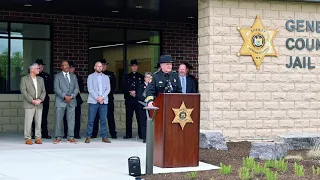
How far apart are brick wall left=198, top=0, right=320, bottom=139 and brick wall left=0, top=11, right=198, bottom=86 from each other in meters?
6.14

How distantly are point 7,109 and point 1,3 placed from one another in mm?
3268

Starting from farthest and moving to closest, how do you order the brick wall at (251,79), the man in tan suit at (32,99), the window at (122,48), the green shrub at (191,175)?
the window at (122,48)
the brick wall at (251,79)
the man in tan suit at (32,99)
the green shrub at (191,175)

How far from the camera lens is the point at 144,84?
17.4 metres

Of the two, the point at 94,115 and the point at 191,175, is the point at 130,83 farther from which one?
the point at 191,175

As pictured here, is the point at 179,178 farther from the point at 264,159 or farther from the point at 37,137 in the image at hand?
the point at 37,137

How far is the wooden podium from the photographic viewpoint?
39.3 feet

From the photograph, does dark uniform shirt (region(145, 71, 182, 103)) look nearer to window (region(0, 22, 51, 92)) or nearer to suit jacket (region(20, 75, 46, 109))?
suit jacket (region(20, 75, 46, 109))

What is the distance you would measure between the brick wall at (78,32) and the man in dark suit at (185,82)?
21.0 ft

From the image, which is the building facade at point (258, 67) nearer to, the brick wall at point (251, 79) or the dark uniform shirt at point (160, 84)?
the brick wall at point (251, 79)

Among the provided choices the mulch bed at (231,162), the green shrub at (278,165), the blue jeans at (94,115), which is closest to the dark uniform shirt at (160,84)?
the mulch bed at (231,162)

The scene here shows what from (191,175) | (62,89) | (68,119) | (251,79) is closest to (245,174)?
(191,175)

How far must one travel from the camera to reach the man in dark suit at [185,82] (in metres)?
15.8

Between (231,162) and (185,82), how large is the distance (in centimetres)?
334

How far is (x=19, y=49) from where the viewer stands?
20.9m
